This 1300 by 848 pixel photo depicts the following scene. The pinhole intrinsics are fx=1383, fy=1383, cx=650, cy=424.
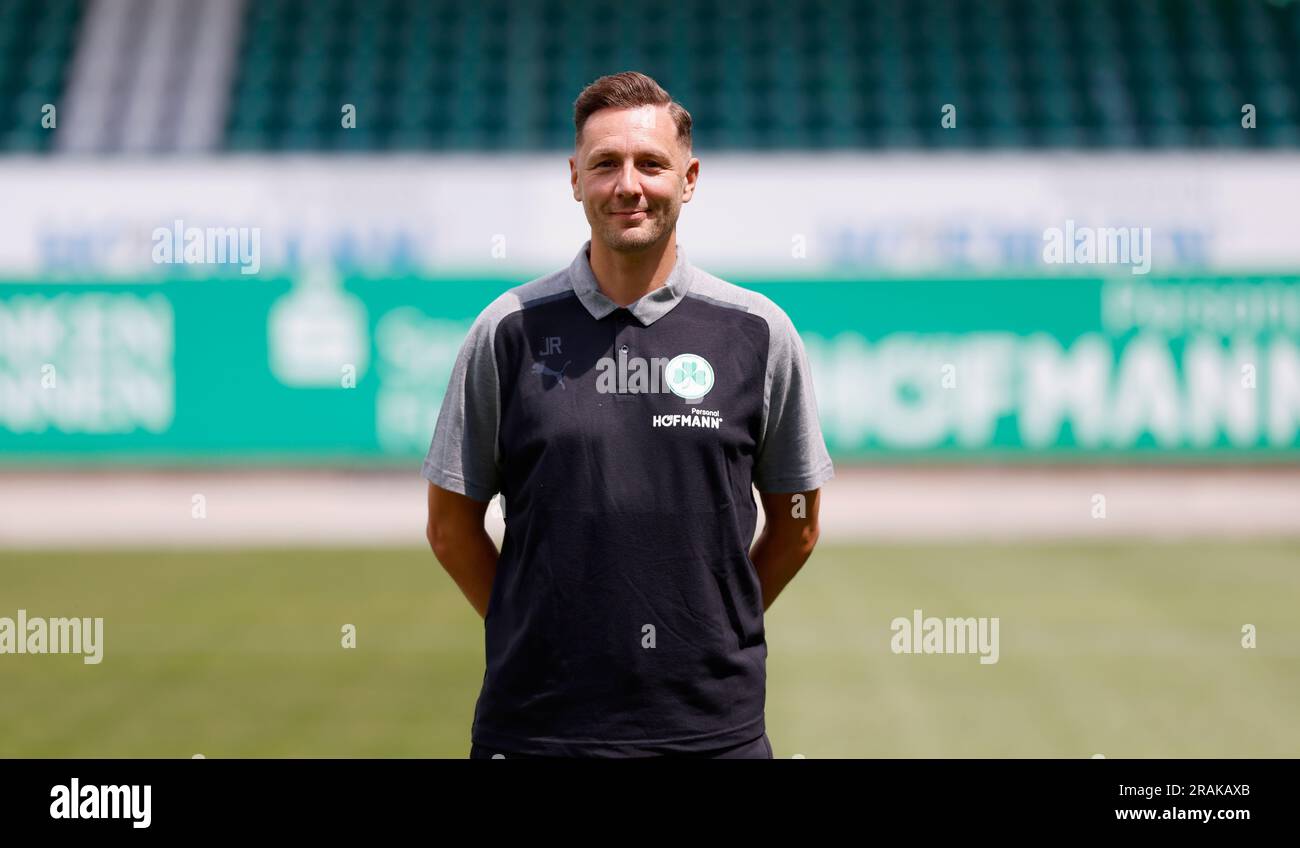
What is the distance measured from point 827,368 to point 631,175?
8.69 meters

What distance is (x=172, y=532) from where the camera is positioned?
1027 centimetres

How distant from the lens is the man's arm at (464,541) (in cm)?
237

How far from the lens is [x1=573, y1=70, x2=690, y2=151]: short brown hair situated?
215cm

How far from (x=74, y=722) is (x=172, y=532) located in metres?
5.01

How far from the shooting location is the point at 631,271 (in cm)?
221

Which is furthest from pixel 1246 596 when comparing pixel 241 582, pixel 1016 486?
pixel 241 582
